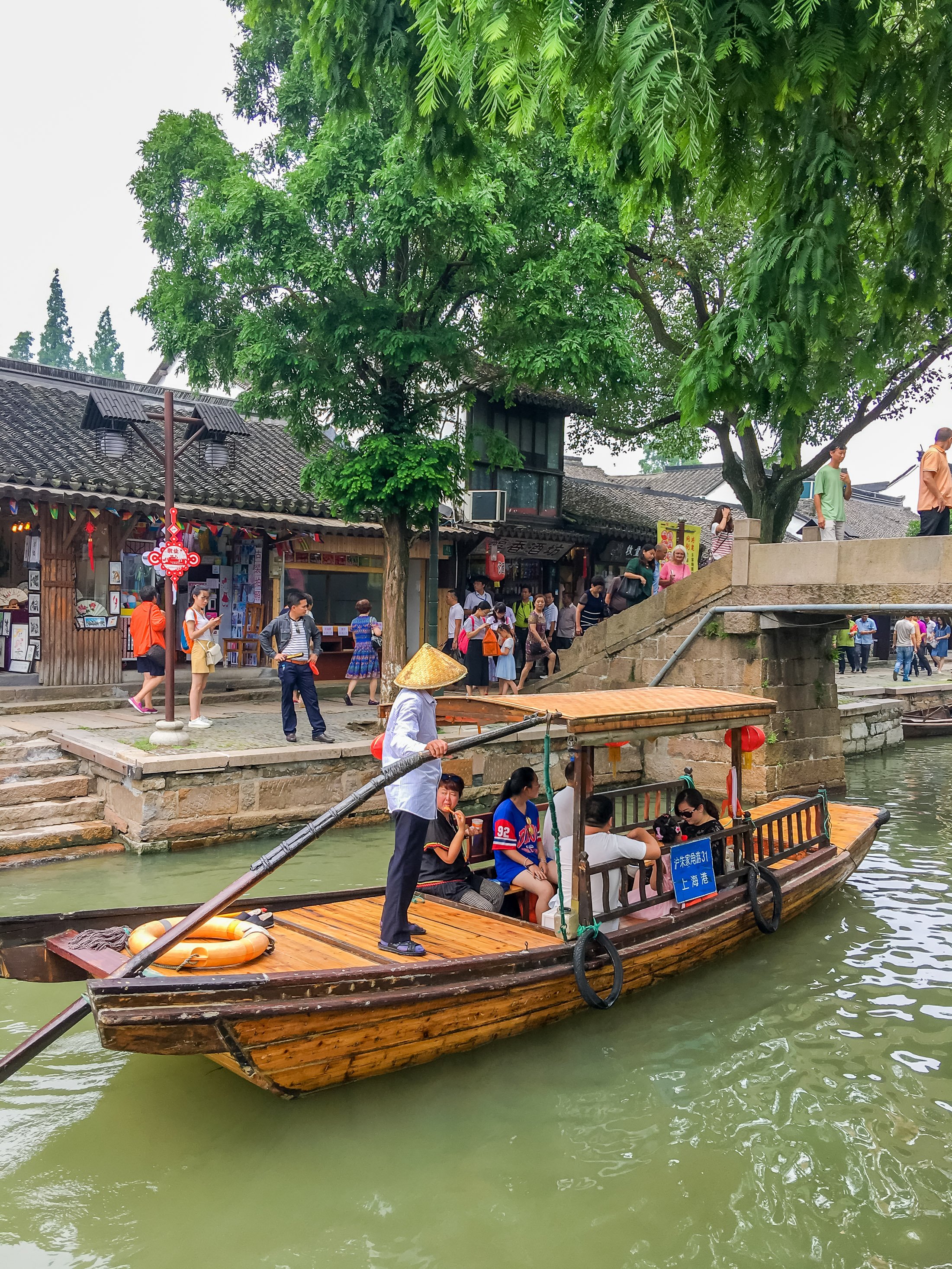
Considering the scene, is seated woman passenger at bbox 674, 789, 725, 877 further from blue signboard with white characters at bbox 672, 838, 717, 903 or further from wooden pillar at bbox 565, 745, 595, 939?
wooden pillar at bbox 565, 745, 595, 939

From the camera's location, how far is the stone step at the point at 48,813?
9227 mm

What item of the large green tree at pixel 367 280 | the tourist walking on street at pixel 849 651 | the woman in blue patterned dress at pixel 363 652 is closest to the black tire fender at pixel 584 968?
the large green tree at pixel 367 280

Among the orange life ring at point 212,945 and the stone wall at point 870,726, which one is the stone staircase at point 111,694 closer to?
the orange life ring at point 212,945

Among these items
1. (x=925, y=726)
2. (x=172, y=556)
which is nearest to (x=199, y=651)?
(x=172, y=556)

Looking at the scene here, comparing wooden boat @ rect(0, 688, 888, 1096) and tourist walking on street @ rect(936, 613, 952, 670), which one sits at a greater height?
tourist walking on street @ rect(936, 613, 952, 670)

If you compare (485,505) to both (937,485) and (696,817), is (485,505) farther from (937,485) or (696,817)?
(696,817)

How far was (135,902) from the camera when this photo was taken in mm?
7973

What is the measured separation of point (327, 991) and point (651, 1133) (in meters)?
1.82

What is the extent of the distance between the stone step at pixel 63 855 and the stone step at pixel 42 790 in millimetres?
606

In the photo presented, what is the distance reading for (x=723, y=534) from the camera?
536 inches

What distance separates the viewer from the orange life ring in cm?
458

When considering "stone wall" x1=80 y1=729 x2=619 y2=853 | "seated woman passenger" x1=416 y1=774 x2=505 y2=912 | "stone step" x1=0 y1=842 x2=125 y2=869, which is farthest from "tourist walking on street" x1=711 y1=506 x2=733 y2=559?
"stone step" x1=0 y1=842 x2=125 y2=869

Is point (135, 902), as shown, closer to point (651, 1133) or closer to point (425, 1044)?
point (425, 1044)

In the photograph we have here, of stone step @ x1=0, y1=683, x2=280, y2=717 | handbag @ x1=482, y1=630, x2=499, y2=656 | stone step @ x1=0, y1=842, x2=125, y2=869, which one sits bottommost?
stone step @ x1=0, y1=842, x2=125, y2=869
